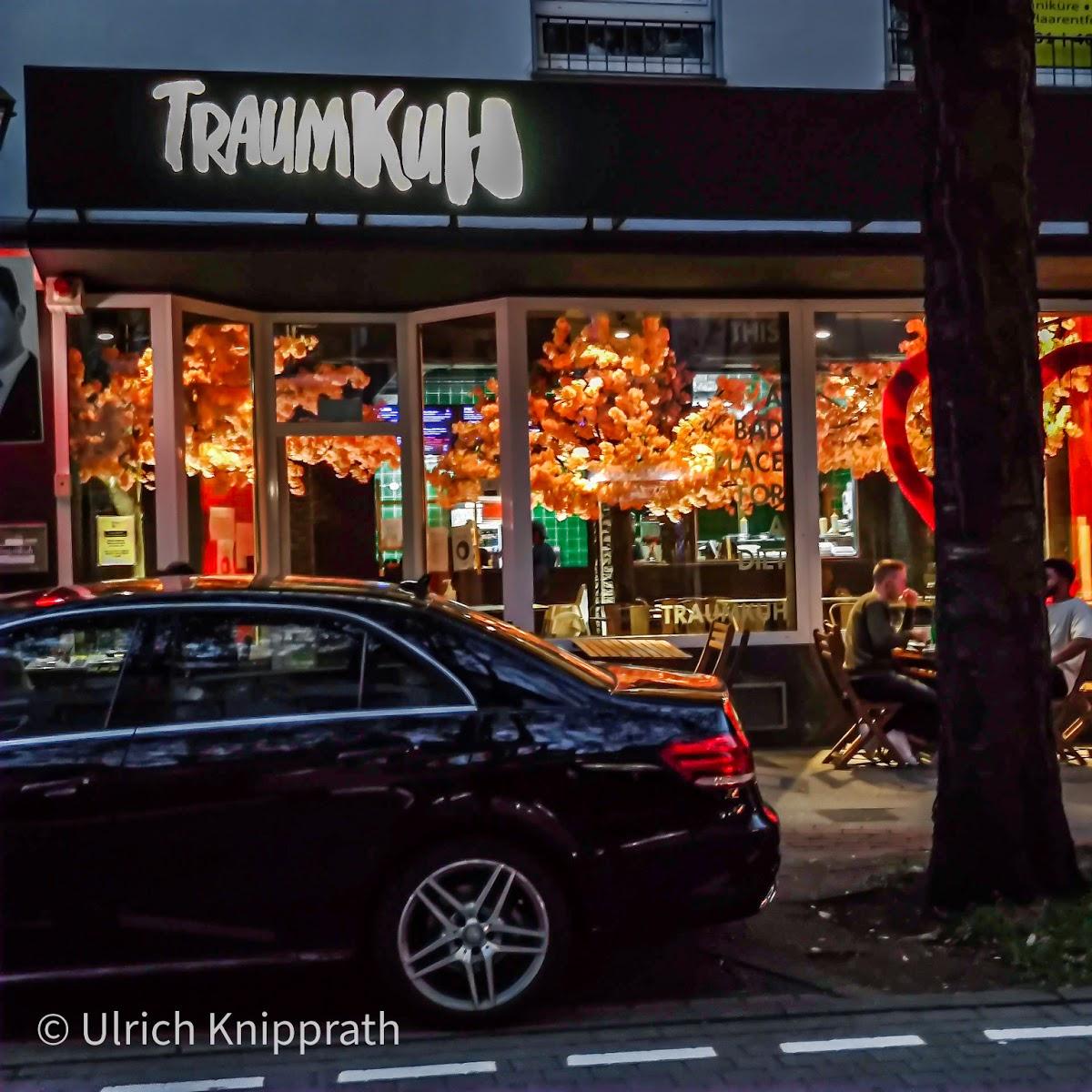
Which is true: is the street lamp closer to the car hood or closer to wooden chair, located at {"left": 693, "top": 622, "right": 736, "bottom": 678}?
the car hood

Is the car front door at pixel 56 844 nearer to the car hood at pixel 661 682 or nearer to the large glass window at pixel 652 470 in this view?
the car hood at pixel 661 682

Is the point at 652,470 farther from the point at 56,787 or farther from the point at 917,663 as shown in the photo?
the point at 56,787

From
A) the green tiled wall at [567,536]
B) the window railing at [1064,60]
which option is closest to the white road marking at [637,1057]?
the green tiled wall at [567,536]

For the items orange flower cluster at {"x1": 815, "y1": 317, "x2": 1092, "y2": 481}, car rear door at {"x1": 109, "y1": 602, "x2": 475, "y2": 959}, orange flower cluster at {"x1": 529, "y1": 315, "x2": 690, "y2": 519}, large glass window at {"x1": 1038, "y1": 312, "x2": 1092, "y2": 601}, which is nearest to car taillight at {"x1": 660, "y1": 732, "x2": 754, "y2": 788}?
car rear door at {"x1": 109, "y1": 602, "x2": 475, "y2": 959}

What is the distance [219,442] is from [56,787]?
6223 mm

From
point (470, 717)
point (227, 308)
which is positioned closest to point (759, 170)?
point (227, 308)

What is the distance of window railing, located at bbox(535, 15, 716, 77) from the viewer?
1070 centimetres

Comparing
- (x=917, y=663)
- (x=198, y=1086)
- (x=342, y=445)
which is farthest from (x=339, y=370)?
(x=198, y=1086)

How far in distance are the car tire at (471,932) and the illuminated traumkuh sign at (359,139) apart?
5034 millimetres

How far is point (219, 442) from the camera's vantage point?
10.8 metres

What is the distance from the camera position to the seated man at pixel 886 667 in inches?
381

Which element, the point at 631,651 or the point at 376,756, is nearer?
the point at 376,756

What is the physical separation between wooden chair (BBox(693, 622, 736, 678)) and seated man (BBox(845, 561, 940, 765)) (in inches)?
32.8

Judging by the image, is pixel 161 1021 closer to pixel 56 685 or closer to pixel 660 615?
pixel 56 685
